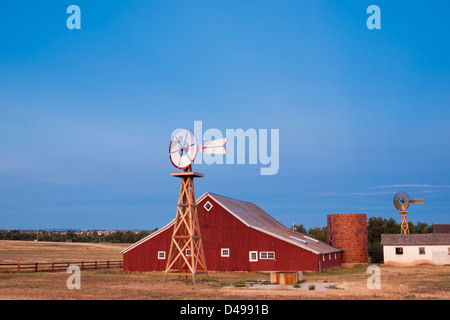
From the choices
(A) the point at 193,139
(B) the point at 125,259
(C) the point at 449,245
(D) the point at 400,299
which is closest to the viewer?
(D) the point at 400,299

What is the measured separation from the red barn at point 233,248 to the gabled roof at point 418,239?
38.4ft

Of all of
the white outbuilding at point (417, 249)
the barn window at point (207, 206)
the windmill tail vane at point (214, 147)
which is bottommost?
the white outbuilding at point (417, 249)

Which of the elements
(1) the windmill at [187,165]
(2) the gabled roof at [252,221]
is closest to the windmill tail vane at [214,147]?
(1) the windmill at [187,165]

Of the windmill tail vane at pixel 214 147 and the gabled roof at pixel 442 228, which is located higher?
the windmill tail vane at pixel 214 147

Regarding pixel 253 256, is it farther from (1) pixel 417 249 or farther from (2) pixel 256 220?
(1) pixel 417 249

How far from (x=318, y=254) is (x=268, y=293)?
1868 centimetres

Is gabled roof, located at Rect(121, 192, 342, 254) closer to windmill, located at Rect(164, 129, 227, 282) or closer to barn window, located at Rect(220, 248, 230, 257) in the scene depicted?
barn window, located at Rect(220, 248, 230, 257)

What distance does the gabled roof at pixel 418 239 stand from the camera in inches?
2085

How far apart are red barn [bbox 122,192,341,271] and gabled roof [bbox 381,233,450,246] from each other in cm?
1170

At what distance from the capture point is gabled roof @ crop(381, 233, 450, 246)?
52956 mm

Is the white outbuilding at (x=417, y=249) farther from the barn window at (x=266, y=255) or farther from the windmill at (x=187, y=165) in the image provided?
the windmill at (x=187, y=165)
